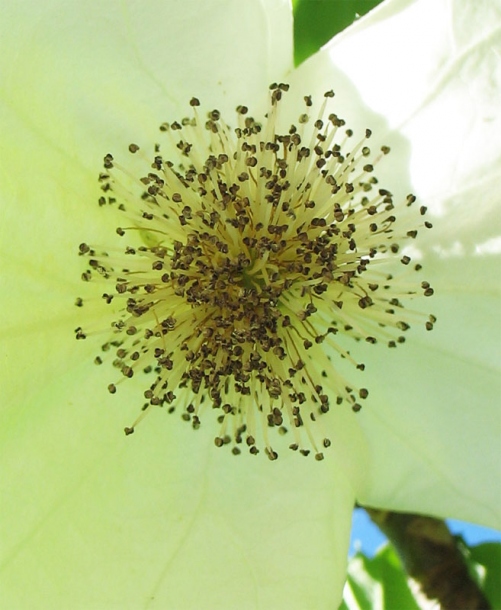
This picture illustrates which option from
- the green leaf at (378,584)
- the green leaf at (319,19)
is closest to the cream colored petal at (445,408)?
the green leaf at (378,584)

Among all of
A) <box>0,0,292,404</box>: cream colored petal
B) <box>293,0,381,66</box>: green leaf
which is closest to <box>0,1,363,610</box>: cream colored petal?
<box>0,0,292,404</box>: cream colored petal

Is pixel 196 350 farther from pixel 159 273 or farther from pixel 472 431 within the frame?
pixel 472 431

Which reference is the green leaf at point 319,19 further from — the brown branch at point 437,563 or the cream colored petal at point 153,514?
the brown branch at point 437,563

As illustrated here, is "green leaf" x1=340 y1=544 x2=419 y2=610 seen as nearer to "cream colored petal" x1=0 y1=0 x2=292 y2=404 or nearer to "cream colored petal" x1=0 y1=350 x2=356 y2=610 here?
"cream colored petal" x1=0 y1=350 x2=356 y2=610

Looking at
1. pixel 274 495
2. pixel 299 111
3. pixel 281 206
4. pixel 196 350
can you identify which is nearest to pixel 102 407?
pixel 196 350

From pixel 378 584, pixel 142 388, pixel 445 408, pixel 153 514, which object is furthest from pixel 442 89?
pixel 378 584
